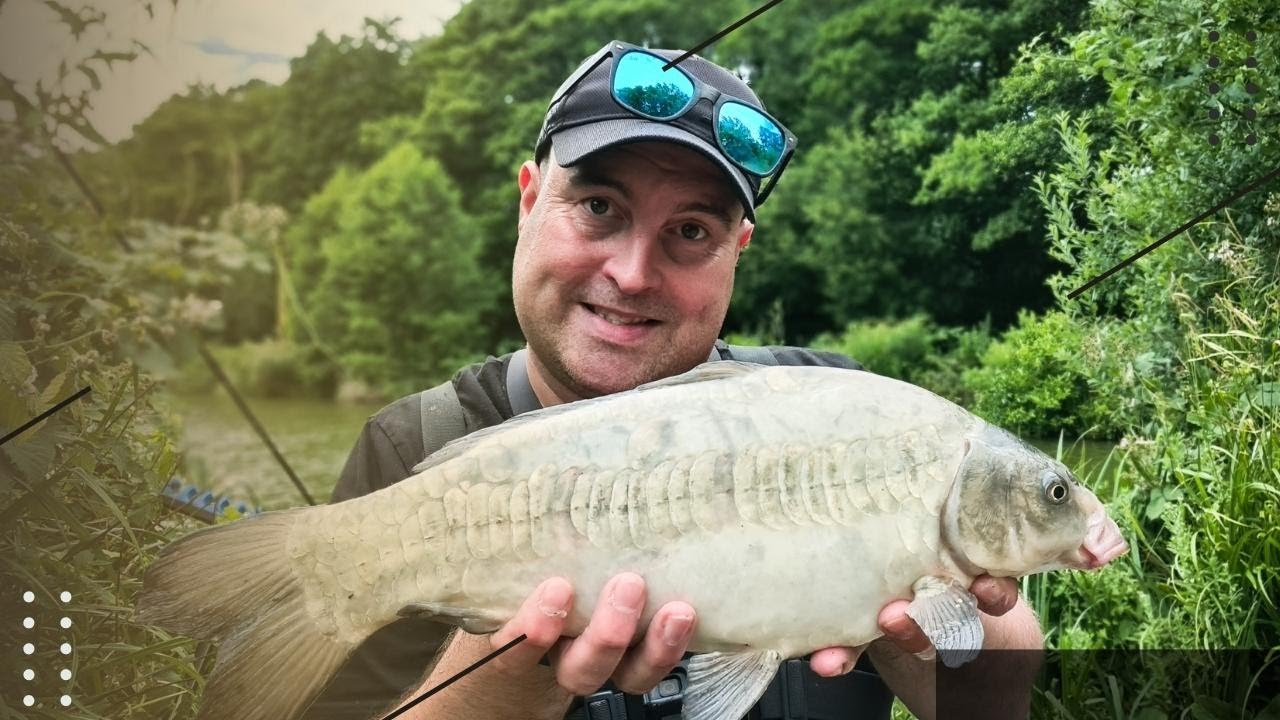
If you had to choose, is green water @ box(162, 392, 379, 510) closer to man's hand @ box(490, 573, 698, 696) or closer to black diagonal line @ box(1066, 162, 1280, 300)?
man's hand @ box(490, 573, 698, 696)

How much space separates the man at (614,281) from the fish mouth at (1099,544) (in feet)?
0.85

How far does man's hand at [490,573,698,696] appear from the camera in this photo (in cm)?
82

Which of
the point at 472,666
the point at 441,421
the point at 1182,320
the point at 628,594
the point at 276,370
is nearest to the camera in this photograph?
the point at 628,594

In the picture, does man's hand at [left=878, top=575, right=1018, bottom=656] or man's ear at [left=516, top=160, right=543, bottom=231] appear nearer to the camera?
man's hand at [left=878, top=575, right=1018, bottom=656]

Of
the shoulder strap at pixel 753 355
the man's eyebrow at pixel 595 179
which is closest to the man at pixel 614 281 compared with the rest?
the man's eyebrow at pixel 595 179

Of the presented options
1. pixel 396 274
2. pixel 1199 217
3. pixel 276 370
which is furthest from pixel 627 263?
pixel 396 274

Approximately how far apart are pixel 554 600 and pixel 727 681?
6.6 inches

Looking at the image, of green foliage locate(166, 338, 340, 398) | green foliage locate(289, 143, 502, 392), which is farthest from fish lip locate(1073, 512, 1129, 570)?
green foliage locate(166, 338, 340, 398)

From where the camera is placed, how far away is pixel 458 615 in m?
0.84

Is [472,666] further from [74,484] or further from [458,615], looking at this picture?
[74,484]

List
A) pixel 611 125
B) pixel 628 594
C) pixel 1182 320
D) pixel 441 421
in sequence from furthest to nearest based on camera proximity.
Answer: pixel 1182 320, pixel 441 421, pixel 611 125, pixel 628 594

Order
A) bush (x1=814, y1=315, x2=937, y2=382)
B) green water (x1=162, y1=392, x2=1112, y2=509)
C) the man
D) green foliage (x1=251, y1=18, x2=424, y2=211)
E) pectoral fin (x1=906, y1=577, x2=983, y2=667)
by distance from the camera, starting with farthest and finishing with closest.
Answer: green foliage (x1=251, y1=18, x2=424, y2=211) < green water (x1=162, y1=392, x2=1112, y2=509) < bush (x1=814, y1=315, x2=937, y2=382) < the man < pectoral fin (x1=906, y1=577, x2=983, y2=667)

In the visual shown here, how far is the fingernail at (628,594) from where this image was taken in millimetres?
816

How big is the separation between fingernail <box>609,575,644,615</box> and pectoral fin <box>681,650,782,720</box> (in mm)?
93
